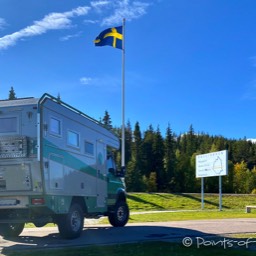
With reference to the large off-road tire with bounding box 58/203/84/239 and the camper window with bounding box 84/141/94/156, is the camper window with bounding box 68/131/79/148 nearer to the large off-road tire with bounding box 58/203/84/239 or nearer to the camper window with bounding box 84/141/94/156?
the camper window with bounding box 84/141/94/156

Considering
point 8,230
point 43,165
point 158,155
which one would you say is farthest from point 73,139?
point 158,155

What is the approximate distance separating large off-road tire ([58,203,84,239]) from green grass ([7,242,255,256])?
183cm

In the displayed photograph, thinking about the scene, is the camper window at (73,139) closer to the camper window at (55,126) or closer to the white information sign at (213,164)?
the camper window at (55,126)

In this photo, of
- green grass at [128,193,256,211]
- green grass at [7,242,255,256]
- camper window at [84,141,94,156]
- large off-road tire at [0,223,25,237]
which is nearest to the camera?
green grass at [7,242,255,256]

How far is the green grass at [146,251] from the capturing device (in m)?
9.20

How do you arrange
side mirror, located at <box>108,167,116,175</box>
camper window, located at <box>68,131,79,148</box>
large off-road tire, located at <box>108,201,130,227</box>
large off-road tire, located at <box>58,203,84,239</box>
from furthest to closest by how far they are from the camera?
large off-road tire, located at <box>108,201,130,227</box>, side mirror, located at <box>108,167,116,175</box>, camper window, located at <box>68,131,79,148</box>, large off-road tire, located at <box>58,203,84,239</box>

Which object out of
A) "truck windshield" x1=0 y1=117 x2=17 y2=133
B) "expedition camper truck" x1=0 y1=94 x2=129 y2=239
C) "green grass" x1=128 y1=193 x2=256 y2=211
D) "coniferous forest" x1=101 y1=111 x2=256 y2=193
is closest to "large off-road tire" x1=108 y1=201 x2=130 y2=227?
"expedition camper truck" x1=0 y1=94 x2=129 y2=239

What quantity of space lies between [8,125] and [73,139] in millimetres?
2044

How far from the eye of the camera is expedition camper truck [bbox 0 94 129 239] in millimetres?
11055

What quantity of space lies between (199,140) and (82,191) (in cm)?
15615

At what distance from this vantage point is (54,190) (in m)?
11.5

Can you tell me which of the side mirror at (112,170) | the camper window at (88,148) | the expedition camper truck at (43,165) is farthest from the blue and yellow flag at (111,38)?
the expedition camper truck at (43,165)

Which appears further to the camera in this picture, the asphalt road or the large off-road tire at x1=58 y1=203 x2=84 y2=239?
the large off-road tire at x1=58 y1=203 x2=84 y2=239

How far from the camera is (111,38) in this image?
25969 mm
